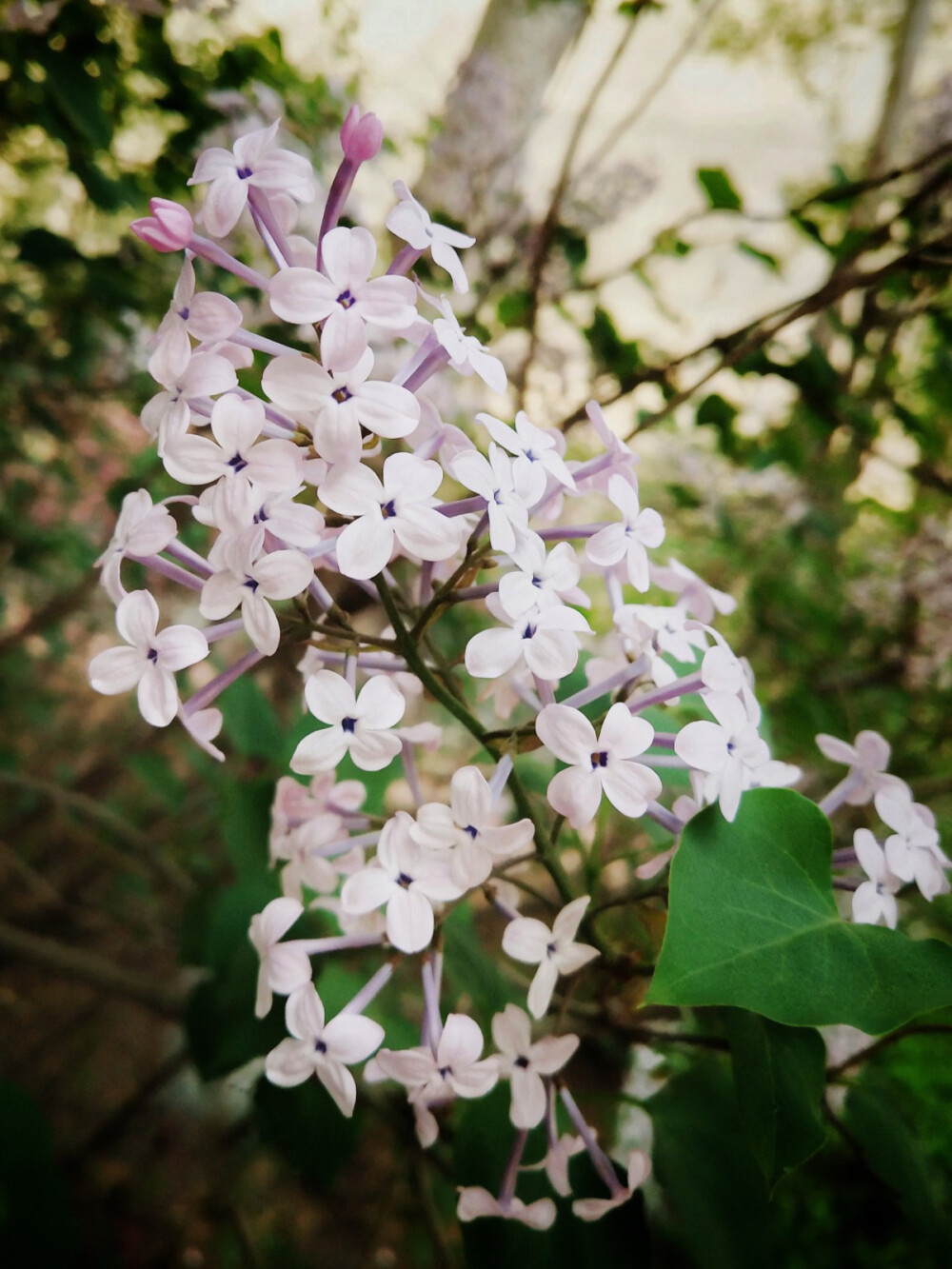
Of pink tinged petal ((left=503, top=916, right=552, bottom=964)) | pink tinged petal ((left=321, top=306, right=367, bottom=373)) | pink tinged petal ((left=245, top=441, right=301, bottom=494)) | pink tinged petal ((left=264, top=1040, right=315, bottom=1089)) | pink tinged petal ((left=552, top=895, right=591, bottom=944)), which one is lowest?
pink tinged petal ((left=264, top=1040, right=315, bottom=1089))

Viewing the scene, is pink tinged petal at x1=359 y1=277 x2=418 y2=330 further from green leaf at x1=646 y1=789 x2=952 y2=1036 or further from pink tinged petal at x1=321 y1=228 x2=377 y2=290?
green leaf at x1=646 y1=789 x2=952 y2=1036

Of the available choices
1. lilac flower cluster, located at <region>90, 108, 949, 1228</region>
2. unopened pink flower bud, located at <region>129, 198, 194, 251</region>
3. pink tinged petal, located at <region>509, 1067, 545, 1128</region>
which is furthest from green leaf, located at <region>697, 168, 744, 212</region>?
pink tinged petal, located at <region>509, 1067, 545, 1128</region>

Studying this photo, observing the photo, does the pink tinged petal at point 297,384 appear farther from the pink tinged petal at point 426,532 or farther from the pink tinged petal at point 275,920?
the pink tinged petal at point 275,920

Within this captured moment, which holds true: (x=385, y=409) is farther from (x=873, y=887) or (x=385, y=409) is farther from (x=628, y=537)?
(x=873, y=887)

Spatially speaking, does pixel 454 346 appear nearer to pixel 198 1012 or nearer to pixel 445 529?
pixel 445 529

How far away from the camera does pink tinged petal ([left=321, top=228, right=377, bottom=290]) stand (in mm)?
370

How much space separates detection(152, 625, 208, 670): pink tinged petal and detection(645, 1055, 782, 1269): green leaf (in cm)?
56

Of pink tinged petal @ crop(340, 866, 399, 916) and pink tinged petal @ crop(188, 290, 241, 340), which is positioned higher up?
pink tinged petal @ crop(188, 290, 241, 340)

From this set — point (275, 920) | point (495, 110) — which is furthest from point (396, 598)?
point (495, 110)

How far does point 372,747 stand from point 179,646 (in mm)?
116

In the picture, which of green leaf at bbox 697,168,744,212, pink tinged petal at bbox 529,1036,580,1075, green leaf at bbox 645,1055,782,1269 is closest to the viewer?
pink tinged petal at bbox 529,1036,580,1075

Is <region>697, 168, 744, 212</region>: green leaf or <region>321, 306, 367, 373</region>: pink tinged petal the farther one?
<region>697, 168, 744, 212</region>: green leaf

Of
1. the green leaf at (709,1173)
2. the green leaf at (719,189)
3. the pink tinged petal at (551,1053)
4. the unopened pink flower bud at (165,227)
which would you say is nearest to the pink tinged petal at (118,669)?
the unopened pink flower bud at (165,227)

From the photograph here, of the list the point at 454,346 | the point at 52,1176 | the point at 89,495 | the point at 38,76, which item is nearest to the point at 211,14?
the point at 38,76
